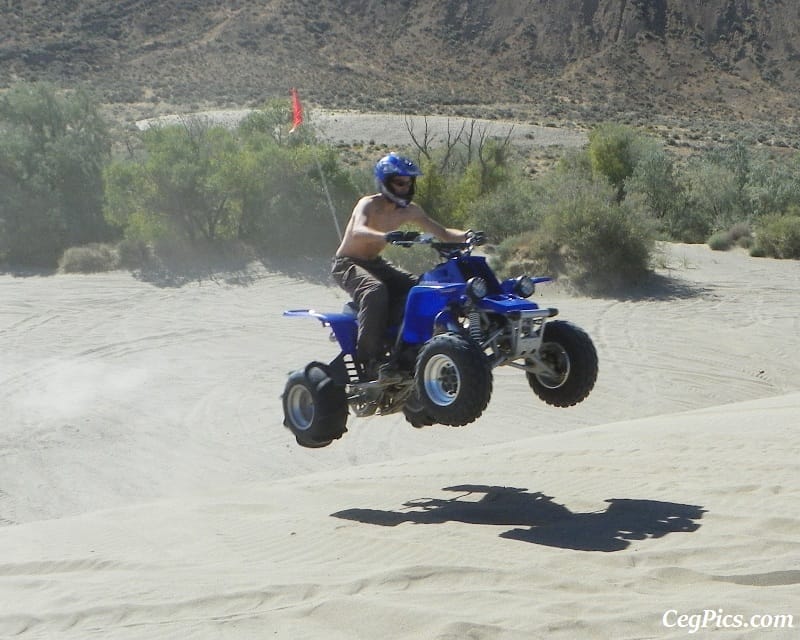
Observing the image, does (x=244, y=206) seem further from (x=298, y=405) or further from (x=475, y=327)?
(x=475, y=327)

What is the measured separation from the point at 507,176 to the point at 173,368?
18468mm

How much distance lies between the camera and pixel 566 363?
324 inches

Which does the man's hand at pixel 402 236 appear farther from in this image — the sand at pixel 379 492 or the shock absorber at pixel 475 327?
the sand at pixel 379 492

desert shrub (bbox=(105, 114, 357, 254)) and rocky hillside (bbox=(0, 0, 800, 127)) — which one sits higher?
rocky hillside (bbox=(0, 0, 800, 127))

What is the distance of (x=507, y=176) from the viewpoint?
33406mm

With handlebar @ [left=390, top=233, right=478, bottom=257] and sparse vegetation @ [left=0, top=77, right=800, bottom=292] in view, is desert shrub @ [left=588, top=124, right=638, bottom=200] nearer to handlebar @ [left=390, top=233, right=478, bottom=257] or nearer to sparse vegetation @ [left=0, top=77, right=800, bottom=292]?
sparse vegetation @ [left=0, top=77, right=800, bottom=292]

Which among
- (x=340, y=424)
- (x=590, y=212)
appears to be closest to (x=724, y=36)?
(x=590, y=212)

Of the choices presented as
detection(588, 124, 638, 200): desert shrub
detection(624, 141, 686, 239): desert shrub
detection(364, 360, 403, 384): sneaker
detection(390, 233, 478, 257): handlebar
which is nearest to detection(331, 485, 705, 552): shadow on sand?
detection(364, 360, 403, 384): sneaker

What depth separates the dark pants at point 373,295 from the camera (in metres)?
8.48

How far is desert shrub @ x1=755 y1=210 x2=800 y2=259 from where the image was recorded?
26.1 metres

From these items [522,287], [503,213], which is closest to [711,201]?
[503,213]

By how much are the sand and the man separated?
52.0 inches

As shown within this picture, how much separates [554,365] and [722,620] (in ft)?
11.8

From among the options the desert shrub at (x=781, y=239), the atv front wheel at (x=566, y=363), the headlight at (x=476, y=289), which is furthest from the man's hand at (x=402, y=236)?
the desert shrub at (x=781, y=239)
